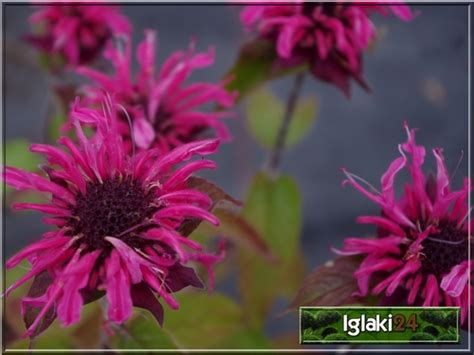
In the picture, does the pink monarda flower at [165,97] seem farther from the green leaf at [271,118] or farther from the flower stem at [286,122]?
the green leaf at [271,118]

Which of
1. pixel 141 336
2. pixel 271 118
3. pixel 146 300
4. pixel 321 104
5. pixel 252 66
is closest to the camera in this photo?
pixel 146 300

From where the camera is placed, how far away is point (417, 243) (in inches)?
17.6

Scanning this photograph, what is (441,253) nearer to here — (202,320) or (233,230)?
(233,230)

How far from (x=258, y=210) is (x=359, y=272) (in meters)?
0.31

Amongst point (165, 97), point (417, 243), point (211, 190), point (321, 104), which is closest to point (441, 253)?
point (417, 243)

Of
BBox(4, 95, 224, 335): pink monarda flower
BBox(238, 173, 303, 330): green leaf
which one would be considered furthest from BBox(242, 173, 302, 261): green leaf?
BBox(4, 95, 224, 335): pink monarda flower

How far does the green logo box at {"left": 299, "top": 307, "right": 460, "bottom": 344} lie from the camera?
1.55 feet

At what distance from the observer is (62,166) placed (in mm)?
435

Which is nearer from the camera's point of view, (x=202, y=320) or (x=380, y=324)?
(x=380, y=324)

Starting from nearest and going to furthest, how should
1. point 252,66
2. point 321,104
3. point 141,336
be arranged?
point 141,336
point 252,66
point 321,104

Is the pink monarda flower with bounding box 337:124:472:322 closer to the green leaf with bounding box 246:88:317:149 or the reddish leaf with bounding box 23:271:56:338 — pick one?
the reddish leaf with bounding box 23:271:56:338

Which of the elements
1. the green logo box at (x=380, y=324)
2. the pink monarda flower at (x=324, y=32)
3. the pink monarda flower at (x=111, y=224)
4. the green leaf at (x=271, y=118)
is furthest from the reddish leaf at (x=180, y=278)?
the green leaf at (x=271, y=118)

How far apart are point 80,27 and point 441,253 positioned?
0.44 meters

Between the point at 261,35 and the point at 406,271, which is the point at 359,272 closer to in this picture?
the point at 406,271
